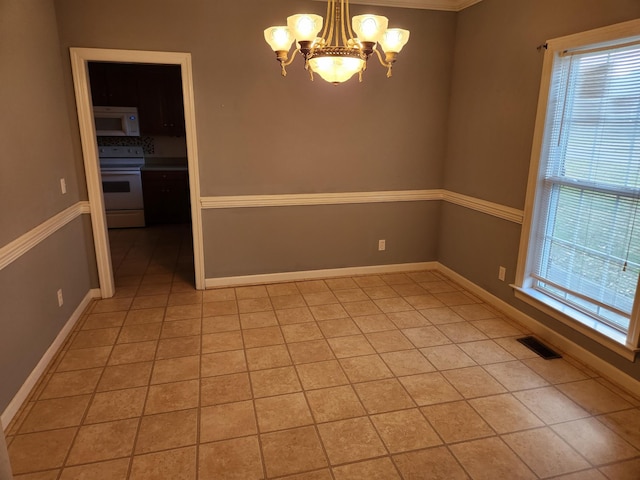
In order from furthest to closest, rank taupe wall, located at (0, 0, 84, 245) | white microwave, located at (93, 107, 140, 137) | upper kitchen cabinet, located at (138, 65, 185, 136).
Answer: upper kitchen cabinet, located at (138, 65, 185, 136)
white microwave, located at (93, 107, 140, 137)
taupe wall, located at (0, 0, 84, 245)

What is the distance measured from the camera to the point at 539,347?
3043mm

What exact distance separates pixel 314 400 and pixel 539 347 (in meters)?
1.73

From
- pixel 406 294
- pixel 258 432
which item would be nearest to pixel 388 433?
pixel 258 432

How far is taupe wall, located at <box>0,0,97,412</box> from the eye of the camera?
7.65 ft

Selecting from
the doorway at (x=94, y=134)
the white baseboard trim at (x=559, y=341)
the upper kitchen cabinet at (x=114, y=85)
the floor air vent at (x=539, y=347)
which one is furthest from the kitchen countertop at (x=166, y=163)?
the floor air vent at (x=539, y=347)

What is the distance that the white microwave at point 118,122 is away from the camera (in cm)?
600

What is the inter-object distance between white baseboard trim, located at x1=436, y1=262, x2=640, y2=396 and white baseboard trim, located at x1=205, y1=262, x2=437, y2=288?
24.0 inches

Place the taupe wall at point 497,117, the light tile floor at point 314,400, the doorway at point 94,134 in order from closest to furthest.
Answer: the light tile floor at point 314,400, the taupe wall at point 497,117, the doorway at point 94,134

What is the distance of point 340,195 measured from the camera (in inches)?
166

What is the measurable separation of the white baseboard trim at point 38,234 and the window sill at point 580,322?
347 cm

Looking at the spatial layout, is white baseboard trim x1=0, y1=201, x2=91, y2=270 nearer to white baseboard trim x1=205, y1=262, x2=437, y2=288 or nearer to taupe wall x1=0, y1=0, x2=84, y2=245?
taupe wall x1=0, y1=0, x2=84, y2=245

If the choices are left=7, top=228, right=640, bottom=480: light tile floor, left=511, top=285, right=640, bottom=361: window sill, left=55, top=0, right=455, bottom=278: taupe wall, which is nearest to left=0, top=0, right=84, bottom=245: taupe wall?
left=55, top=0, right=455, bottom=278: taupe wall

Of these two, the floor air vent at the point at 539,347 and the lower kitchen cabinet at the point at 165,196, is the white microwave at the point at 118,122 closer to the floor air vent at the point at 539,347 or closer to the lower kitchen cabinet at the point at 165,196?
the lower kitchen cabinet at the point at 165,196

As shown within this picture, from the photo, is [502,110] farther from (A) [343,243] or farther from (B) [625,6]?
(A) [343,243]
